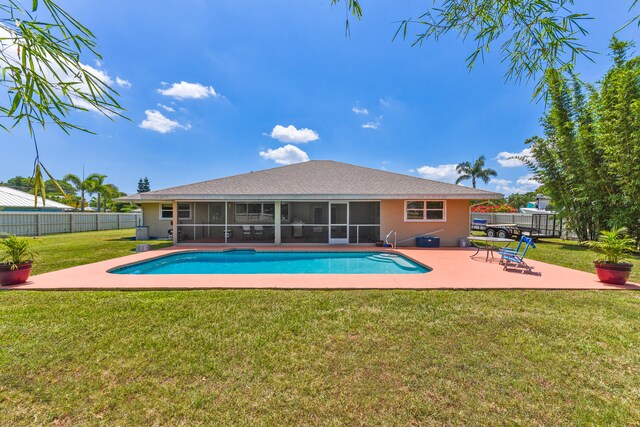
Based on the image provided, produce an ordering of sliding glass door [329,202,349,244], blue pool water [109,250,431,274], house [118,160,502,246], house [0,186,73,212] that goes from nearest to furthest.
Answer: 1. blue pool water [109,250,431,274]
2. house [118,160,502,246]
3. sliding glass door [329,202,349,244]
4. house [0,186,73,212]

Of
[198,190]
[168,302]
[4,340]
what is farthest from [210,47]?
[4,340]

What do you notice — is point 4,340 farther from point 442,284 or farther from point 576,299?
point 576,299

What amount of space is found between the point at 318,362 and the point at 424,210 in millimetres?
12092

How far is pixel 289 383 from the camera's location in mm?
2689

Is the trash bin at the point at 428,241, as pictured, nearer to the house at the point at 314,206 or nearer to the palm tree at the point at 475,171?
the house at the point at 314,206

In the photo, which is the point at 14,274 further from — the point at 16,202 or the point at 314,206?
the point at 16,202

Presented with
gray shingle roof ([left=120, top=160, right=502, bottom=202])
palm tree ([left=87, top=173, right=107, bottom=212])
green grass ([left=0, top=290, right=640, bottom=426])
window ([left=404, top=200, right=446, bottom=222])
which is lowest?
green grass ([left=0, top=290, right=640, bottom=426])

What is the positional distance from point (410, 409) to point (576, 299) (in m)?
5.35

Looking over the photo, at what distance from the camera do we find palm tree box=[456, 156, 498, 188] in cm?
3609

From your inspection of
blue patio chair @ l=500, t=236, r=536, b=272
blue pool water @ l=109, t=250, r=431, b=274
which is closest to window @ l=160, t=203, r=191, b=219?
blue pool water @ l=109, t=250, r=431, b=274

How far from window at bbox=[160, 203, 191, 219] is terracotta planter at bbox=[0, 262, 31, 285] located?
11.0 m

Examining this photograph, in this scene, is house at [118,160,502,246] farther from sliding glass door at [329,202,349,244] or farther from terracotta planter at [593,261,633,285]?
terracotta planter at [593,261,633,285]

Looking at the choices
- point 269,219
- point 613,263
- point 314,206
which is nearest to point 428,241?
point 613,263

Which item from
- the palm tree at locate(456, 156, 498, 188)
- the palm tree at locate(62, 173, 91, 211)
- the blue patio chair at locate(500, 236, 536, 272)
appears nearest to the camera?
the blue patio chair at locate(500, 236, 536, 272)
